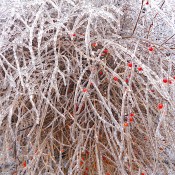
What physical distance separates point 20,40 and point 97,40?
280mm

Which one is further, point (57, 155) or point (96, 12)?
point (57, 155)

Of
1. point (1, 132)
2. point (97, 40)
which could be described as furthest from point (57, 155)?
point (97, 40)

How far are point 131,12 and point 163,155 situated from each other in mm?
656

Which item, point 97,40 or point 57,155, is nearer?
point 97,40

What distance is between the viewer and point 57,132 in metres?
1.32

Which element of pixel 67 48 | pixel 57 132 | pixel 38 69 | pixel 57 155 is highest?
pixel 67 48

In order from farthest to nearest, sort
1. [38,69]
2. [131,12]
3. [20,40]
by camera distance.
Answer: [131,12], [38,69], [20,40]

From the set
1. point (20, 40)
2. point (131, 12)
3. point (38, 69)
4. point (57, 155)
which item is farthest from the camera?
point (131, 12)

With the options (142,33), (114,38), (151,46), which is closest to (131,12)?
(142,33)

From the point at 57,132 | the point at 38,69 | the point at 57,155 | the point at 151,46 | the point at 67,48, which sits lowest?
the point at 57,155

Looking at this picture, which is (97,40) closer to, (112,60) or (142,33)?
→ (112,60)

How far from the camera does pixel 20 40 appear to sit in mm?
1141

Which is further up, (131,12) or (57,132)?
(131,12)

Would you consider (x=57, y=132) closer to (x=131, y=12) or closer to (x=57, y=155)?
(x=57, y=155)
